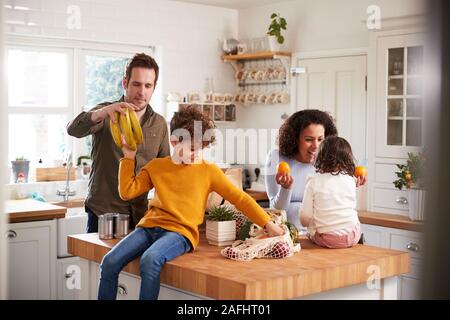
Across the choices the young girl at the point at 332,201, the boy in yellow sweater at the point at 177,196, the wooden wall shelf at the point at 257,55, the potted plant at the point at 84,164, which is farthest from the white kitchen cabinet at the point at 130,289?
the wooden wall shelf at the point at 257,55

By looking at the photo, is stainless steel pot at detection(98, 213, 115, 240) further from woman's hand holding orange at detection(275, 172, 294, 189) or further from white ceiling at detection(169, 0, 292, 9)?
white ceiling at detection(169, 0, 292, 9)

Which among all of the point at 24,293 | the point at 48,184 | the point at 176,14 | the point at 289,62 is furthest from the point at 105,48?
the point at 24,293

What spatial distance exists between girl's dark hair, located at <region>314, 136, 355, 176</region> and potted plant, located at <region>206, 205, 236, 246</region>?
0.40 m

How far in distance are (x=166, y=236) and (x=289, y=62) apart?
3736 mm

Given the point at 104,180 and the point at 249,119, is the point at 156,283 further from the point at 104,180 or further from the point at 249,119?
the point at 249,119

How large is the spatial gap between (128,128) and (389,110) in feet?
9.06

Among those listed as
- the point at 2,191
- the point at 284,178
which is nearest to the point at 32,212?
the point at 284,178

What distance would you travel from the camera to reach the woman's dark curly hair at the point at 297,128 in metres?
2.95

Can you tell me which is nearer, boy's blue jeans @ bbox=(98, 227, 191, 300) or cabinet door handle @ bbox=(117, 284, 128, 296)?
boy's blue jeans @ bbox=(98, 227, 191, 300)

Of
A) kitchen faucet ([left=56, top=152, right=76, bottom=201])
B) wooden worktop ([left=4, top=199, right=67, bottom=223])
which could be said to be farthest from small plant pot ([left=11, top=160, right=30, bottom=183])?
wooden worktop ([left=4, top=199, right=67, bottom=223])

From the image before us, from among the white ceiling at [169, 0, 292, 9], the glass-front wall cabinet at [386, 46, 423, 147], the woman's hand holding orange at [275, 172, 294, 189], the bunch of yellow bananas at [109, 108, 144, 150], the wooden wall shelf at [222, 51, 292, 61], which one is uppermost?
the white ceiling at [169, 0, 292, 9]

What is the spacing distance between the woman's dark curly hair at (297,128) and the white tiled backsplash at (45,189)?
2307 millimetres

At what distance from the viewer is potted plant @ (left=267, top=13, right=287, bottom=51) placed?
5.43 m

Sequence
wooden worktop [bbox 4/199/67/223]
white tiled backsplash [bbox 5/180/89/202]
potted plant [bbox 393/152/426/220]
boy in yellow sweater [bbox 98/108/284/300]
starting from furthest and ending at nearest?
1. white tiled backsplash [bbox 5/180/89/202]
2. potted plant [bbox 393/152/426/220]
3. wooden worktop [bbox 4/199/67/223]
4. boy in yellow sweater [bbox 98/108/284/300]
